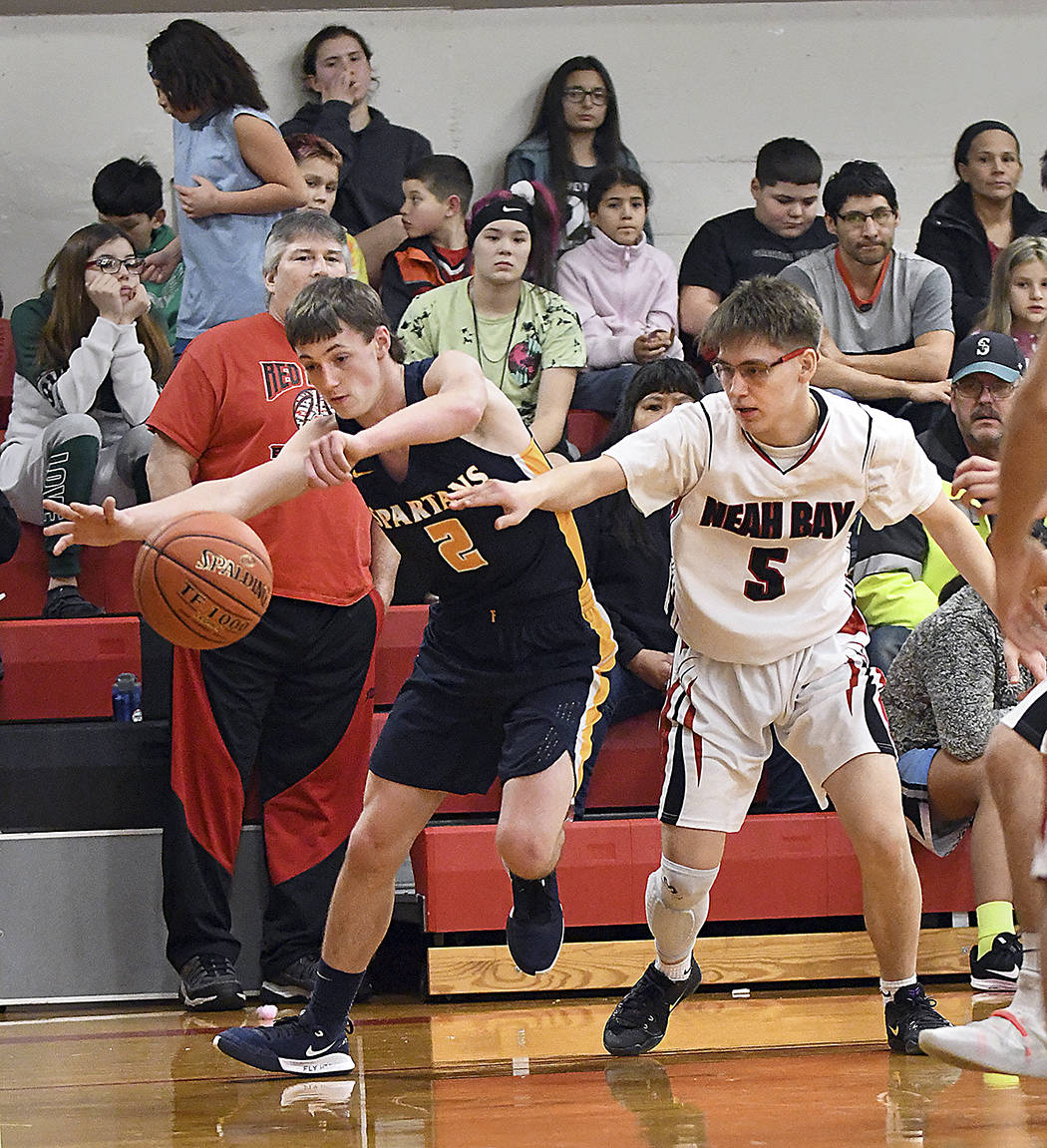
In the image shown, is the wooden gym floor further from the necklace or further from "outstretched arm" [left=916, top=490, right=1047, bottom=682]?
the necklace

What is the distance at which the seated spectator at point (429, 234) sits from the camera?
6.12 metres

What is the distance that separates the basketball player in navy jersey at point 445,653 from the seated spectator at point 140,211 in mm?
2976

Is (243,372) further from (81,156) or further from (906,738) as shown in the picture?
(81,156)

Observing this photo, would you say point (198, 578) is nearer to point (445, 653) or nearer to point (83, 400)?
point (445, 653)

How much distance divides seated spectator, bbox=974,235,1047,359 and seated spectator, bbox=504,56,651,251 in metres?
1.64

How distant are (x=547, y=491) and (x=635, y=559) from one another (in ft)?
6.45

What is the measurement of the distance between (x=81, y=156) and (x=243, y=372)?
130 inches

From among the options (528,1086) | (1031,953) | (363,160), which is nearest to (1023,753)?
(1031,953)

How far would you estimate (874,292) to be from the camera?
5.96 meters

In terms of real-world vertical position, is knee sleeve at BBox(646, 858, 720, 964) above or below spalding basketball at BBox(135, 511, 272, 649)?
below

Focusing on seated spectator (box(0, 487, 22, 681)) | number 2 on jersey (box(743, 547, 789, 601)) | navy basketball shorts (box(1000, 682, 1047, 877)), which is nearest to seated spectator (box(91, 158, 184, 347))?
seated spectator (box(0, 487, 22, 681))

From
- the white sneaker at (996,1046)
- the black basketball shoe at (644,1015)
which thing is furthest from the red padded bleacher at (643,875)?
the white sneaker at (996,1046)

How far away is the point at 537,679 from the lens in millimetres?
3549

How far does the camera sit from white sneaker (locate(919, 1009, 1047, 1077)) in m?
2.58
